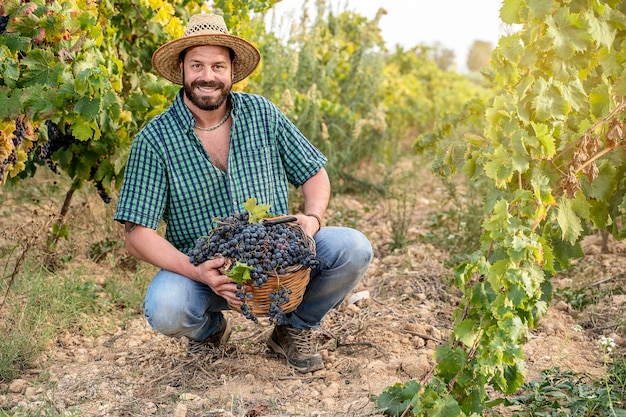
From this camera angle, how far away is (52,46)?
3080mm

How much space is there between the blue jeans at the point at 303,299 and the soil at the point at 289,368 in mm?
219

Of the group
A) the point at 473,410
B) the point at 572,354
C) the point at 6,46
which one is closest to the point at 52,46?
the point at 6,46

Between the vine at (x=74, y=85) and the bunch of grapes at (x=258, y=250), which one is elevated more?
the vine at (x=74, y=85)

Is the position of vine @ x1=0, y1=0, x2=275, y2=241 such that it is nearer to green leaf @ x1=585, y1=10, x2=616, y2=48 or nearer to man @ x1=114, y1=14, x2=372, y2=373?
man @ x1=114, y1=14, x2=372, y2=373

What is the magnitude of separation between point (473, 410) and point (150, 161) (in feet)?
5.54

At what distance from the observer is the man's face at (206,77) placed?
10.6 feet

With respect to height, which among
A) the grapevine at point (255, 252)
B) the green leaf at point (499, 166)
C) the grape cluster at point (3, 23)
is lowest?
the grapevine at point (255, 252)

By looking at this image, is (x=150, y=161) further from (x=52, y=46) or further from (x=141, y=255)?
(x=52, y=46)

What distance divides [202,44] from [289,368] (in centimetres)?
154

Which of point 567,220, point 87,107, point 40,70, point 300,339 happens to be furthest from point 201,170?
point 567,220

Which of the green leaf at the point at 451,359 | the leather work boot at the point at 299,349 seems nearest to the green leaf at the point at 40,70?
the leather work boot at the point at 299,349

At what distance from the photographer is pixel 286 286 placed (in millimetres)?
2791

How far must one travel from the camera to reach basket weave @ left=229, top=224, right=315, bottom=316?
273 cm

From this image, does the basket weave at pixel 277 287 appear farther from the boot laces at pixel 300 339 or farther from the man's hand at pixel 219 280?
the boot laces at pixel 300 339
